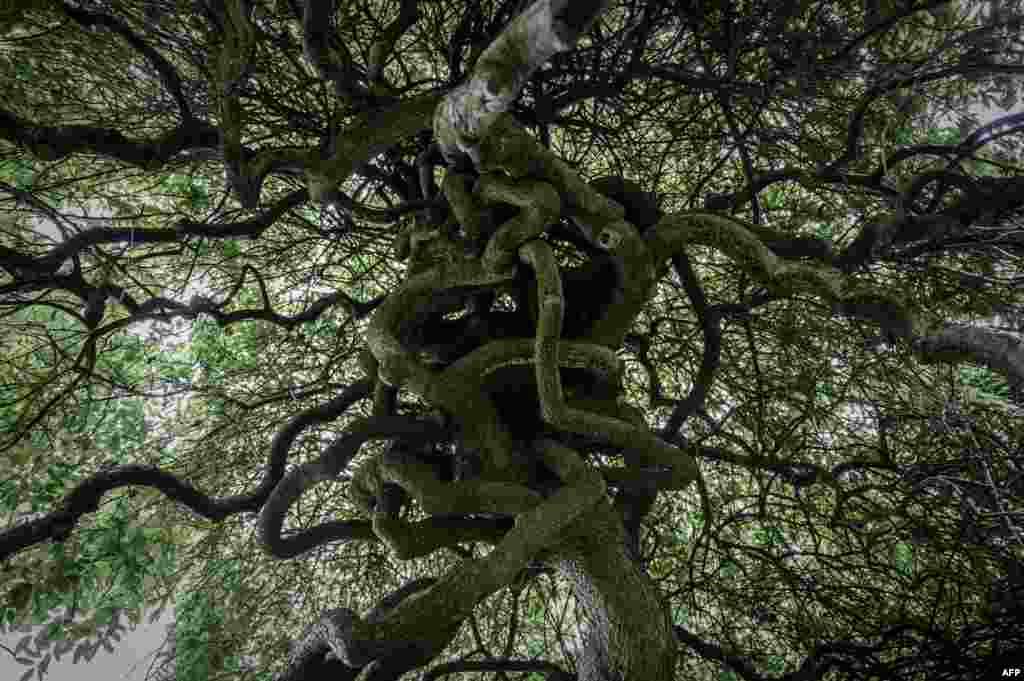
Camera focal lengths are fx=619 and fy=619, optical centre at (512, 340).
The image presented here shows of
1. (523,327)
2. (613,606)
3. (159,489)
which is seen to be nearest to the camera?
(613,606)

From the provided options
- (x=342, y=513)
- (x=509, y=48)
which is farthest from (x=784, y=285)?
(x=342, y=513)

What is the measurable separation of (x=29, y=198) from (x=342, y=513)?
2599mm

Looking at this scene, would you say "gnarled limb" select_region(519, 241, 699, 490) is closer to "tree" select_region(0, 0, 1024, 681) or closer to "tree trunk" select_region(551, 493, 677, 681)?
Answer: "tree" select_region(0, 0, 1024, 681)

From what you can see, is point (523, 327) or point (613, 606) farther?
point (523, 327)

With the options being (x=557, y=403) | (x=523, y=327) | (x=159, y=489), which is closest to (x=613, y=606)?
(x=557, y=403)

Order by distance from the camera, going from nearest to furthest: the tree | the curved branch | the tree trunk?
the tree trunk
the tree
the curved branch

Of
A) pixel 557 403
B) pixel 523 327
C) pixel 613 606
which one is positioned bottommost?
pixel 613 606

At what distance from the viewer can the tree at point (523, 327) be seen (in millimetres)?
1916

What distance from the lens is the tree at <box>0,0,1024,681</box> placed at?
1916mm

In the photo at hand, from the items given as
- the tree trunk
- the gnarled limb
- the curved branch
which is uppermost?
the curved branch

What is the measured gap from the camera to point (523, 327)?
245cm

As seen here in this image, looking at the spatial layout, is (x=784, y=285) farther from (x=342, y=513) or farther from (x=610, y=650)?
(x=342, y=513)

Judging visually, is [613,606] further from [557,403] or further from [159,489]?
[159,489]

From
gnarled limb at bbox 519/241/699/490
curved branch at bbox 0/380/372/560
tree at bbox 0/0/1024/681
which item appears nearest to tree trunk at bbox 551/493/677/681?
tree at bbox 0/0/1024/681
